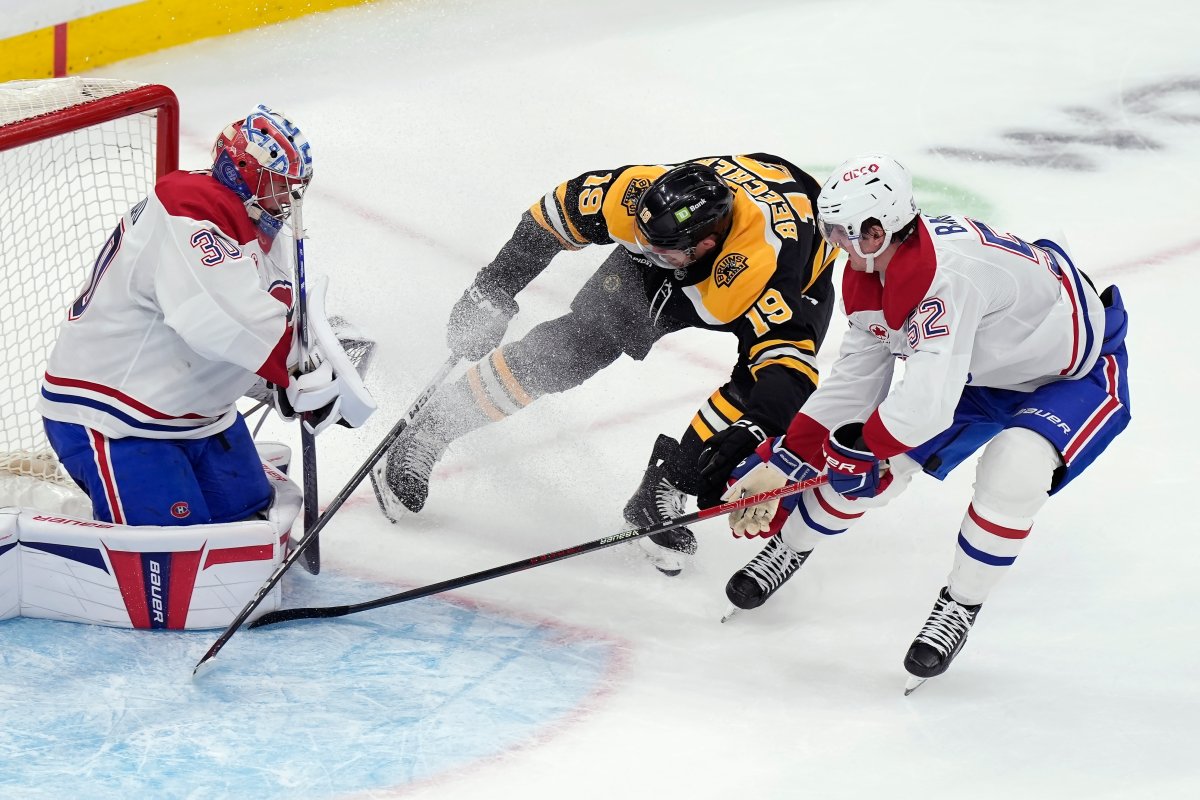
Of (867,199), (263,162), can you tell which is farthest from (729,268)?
(263,162)

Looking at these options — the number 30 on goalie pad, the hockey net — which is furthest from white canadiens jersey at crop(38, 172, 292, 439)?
the hockey net

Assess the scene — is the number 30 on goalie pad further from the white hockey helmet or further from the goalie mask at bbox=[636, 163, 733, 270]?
the white hockey helmet

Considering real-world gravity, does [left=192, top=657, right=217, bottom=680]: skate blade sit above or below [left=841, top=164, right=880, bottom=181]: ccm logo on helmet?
below

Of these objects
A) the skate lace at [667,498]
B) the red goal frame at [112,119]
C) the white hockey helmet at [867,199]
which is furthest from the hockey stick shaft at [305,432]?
the white hockey helmet at [867,199]

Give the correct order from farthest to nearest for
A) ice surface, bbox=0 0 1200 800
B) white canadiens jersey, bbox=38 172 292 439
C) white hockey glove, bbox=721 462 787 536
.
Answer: white hockey glove, bbox=721 462 787 536 → white canadiens jersey, bbox=38 172 292 439 → ice surface, bbox=0 0 1200 800

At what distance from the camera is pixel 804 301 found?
10.5 ft

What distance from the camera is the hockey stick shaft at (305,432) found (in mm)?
2814

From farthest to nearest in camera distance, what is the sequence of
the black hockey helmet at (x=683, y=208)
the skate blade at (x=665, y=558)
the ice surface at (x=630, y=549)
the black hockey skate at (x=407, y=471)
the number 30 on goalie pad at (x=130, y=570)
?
the black hockey skate at (x=407, y=471), the skate blade at (x=665, y=558), the black hockey helmet at (x=683, y=208), the number 30 on goalie pad at (x=130, y=570), the ice surface at (x=630, y=549)

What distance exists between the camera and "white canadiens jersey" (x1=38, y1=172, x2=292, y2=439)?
267 centimetres

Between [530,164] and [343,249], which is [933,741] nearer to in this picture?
[343,249]

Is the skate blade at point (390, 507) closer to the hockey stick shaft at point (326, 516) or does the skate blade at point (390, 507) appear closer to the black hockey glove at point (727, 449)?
the hockey stick shaft at point (326, 516)

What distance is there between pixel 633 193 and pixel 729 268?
322mm

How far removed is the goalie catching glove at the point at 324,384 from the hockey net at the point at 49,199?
26.6 inches

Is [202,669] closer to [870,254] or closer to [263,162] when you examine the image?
[263,162]
